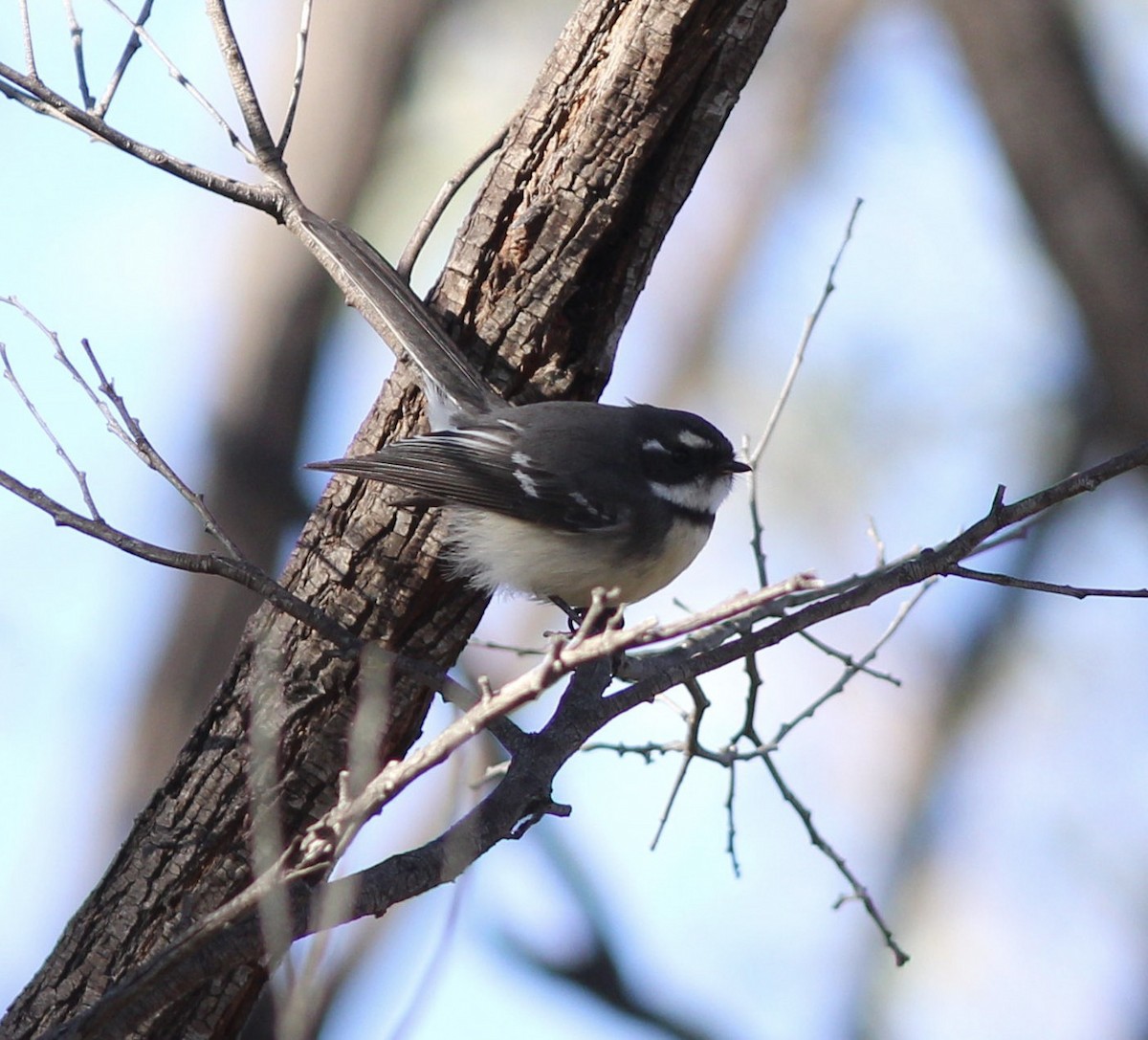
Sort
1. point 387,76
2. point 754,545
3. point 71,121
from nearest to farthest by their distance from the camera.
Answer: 1. point 71,121
2. point 754,545
3. point 387,76

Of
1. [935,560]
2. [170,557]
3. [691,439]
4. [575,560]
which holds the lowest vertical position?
[170,557]

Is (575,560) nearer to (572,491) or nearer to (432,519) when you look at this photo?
(572,491)

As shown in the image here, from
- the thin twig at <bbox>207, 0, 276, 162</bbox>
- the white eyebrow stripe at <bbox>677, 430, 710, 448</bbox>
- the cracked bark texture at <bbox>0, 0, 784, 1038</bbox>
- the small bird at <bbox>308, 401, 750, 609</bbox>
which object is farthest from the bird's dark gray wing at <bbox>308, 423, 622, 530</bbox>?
the thin twig at <bbox>207, 0, 276, 162</bbox>

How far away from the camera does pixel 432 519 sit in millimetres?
4309

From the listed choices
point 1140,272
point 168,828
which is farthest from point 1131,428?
point 168,828

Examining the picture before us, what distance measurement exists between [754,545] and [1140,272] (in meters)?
2.41

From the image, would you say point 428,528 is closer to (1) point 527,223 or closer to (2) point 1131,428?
(1) point 527,223

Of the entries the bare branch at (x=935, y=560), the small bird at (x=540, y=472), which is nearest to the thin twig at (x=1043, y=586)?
the bare branch at (x=935, y=560)

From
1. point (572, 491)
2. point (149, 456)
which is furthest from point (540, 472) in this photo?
point (149, 456)

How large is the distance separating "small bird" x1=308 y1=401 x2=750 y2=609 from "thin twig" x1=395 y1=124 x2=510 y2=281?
0.63m

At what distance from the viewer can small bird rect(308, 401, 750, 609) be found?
14.4 ft

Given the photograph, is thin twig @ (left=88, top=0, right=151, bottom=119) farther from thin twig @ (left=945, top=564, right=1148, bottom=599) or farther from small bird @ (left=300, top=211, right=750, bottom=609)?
thin twig @ (left=945, top=564, right=1148, bottom=599)

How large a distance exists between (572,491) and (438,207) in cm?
114

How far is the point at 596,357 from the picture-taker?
4504mm
